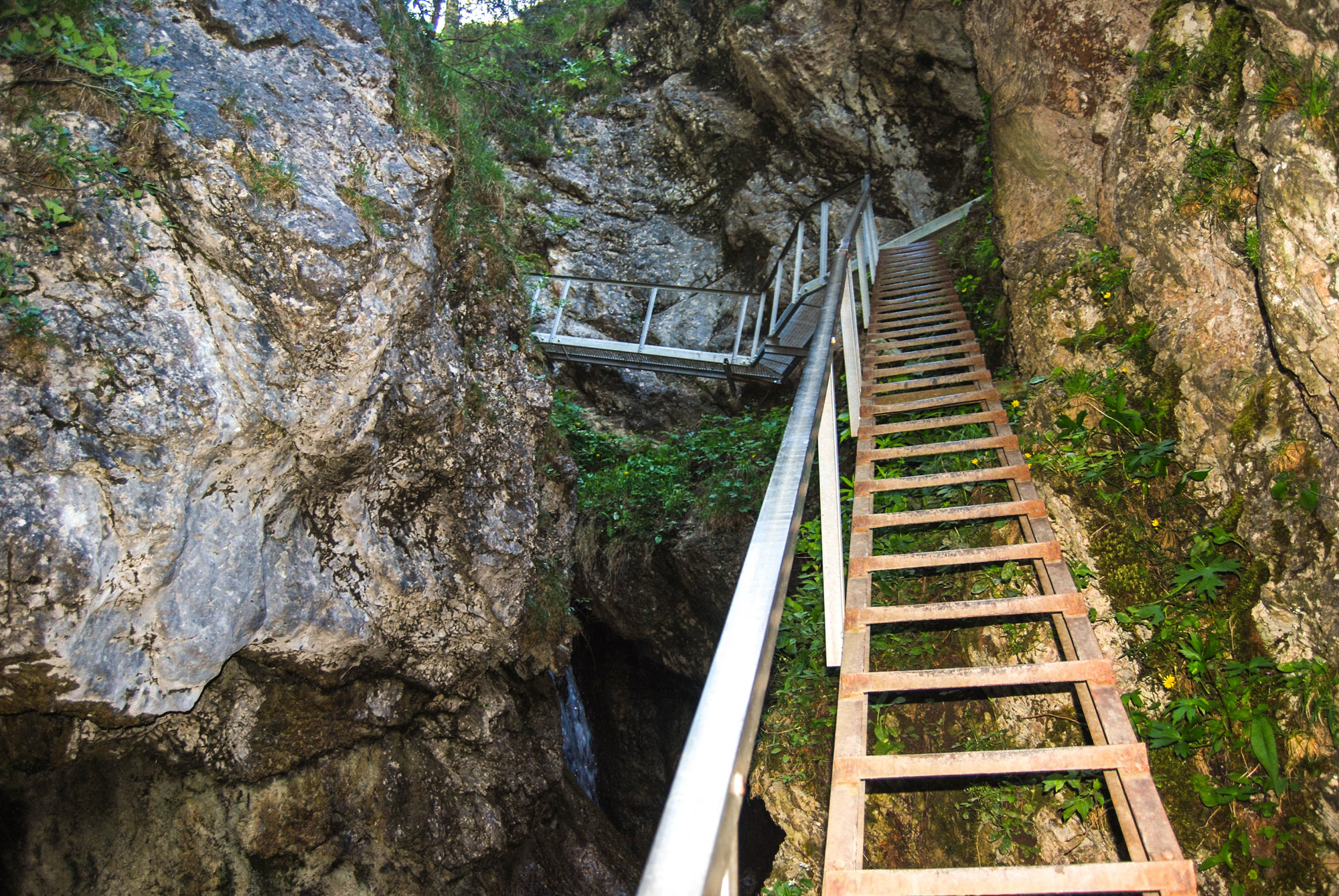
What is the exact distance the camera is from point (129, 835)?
398 cm

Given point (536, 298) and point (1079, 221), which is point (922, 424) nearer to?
point (1079, 221)

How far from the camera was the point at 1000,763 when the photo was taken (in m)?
1.70

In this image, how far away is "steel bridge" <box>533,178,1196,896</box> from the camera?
878 millimetres

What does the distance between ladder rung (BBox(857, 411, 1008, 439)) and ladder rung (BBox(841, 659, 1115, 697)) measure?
1.59m

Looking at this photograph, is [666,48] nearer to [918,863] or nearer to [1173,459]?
[1173,459]

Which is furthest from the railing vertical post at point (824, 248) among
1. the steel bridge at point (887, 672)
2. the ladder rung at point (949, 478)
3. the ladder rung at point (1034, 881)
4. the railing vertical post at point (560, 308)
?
the ladder rung at point (1034, 881)

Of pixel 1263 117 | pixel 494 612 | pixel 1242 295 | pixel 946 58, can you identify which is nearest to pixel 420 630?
pixel 494 612

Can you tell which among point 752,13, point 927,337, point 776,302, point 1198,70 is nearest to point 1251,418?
point 1198,70

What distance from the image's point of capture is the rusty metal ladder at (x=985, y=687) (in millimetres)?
1515

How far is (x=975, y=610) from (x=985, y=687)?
1.84ft

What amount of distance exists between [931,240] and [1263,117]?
17.1 feet

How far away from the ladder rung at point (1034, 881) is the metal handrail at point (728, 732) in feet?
2.25

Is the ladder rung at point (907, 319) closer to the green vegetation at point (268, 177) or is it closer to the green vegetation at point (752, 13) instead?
the green vegetation at point (268, 177)

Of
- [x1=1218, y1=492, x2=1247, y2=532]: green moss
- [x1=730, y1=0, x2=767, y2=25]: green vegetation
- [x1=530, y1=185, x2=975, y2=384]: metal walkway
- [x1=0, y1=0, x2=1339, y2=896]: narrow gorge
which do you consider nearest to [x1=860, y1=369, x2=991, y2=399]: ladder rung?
[x1=0, y1=0, x2=1339, y2=896]: narrow gorge
